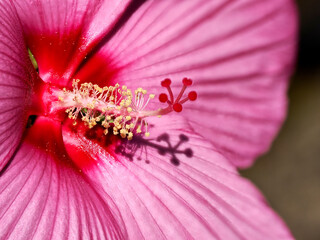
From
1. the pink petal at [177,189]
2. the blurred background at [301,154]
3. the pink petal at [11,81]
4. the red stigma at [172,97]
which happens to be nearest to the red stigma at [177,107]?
the red stigma at [172,97]

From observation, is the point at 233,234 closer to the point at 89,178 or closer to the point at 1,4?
the point at 89,178

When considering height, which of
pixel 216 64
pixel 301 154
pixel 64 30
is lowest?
pixel 301 154

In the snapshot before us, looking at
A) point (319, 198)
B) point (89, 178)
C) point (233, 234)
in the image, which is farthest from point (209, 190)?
point (319, 198)

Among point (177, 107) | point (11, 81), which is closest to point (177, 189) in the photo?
point (177, 107)

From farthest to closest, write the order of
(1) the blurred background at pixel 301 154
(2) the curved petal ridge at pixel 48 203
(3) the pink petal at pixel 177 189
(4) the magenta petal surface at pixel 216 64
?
1. (1) the blurred background at pixel 301 154
2. (4) the magenta petal surface at pixel 216 64
3. (3) the pink petal at pixel 177 189
4. (2) the curved petal ridge at pixel 48 203

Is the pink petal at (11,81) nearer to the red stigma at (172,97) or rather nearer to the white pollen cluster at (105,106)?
the white pollen cluster at (105,106)

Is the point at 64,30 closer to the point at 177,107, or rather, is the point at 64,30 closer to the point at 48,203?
the point at 177,107

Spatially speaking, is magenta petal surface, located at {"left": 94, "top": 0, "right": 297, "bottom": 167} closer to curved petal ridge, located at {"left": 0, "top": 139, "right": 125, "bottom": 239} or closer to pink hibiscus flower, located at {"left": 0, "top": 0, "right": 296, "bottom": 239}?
pink hibiscus flower, located at {"left": 0, "top": 0, "right": 296, "bottom": 239}
